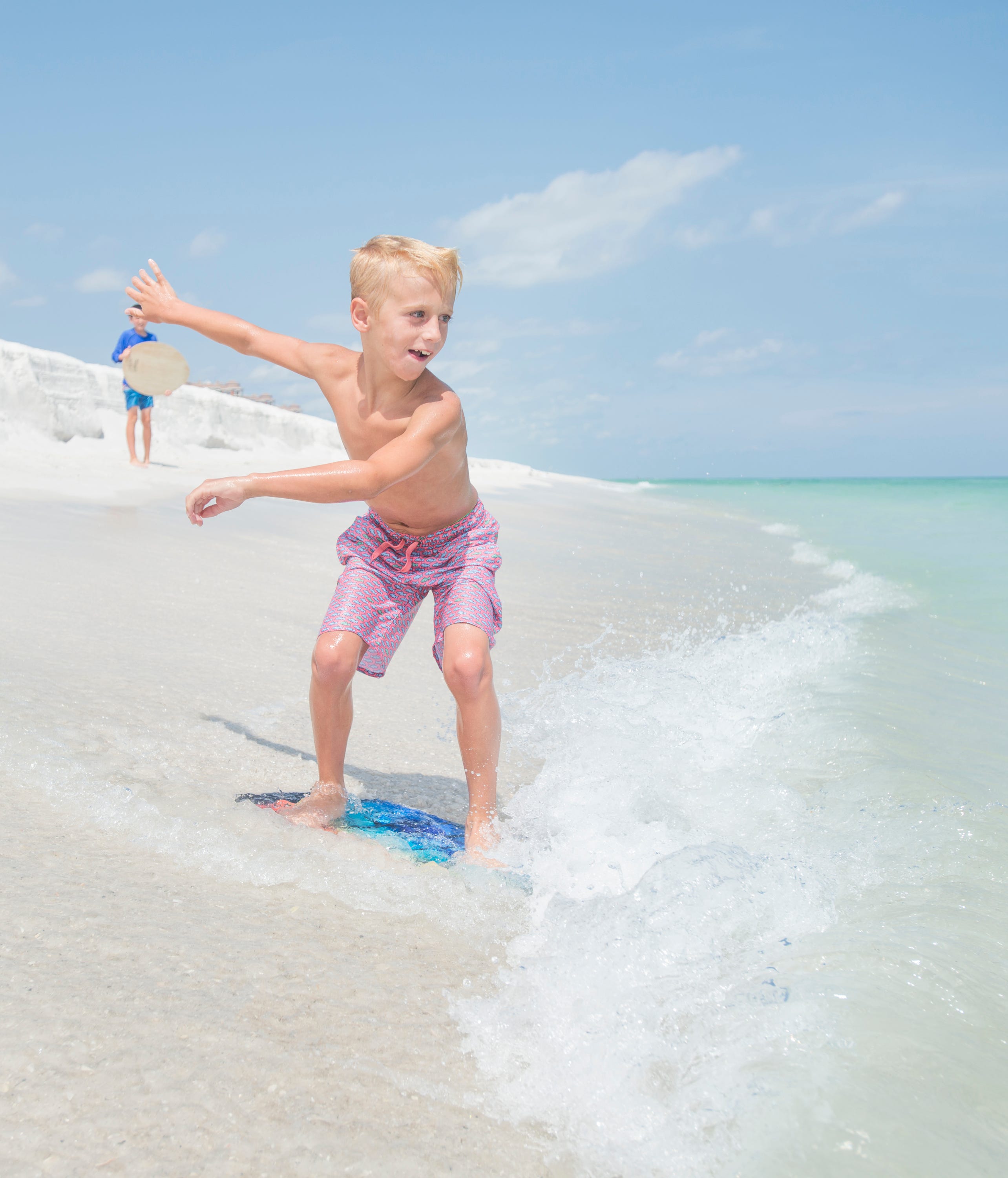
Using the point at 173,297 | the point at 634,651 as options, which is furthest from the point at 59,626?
the point at 634,651

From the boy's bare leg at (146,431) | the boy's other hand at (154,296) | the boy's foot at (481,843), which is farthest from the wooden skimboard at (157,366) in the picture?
the boy's bare leg at (146,431)

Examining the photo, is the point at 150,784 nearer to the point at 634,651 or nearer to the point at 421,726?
the point at 421,726

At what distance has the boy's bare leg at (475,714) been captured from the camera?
7.78ft

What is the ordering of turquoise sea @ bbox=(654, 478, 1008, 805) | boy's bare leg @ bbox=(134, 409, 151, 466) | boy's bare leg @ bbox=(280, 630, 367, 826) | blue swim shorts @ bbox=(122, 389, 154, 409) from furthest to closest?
boy's bare leg @ bbox=(134, 409, 151, 466) → blue swim shorts @ bbox=(122, 389, 154, 409) → turquoise sea @ bbox=(654, 478, 1008, 805) → boy's bare leg @ bbox=(280, 630, 367, 826)

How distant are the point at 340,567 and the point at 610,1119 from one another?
5.49 meters

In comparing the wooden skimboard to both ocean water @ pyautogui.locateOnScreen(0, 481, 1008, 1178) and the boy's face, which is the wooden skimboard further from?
the boy's face

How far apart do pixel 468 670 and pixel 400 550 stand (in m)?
0.48

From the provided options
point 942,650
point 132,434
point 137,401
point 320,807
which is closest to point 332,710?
point 320,807

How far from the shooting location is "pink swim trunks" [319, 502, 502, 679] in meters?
2.52

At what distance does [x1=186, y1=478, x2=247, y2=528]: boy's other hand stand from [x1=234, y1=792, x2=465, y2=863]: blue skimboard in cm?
76

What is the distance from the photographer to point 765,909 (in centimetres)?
189

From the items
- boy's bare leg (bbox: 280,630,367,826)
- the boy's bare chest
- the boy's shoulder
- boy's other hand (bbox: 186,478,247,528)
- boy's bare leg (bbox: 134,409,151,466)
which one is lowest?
boy's bare leg (bbox: 280,630,367,826)

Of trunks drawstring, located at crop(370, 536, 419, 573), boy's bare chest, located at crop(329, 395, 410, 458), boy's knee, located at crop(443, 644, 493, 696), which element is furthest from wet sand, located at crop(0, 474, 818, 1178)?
boy's bare chest, located at crop(329, 395, 410, 458)

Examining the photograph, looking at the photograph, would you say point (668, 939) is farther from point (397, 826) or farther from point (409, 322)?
point (409, 322)
